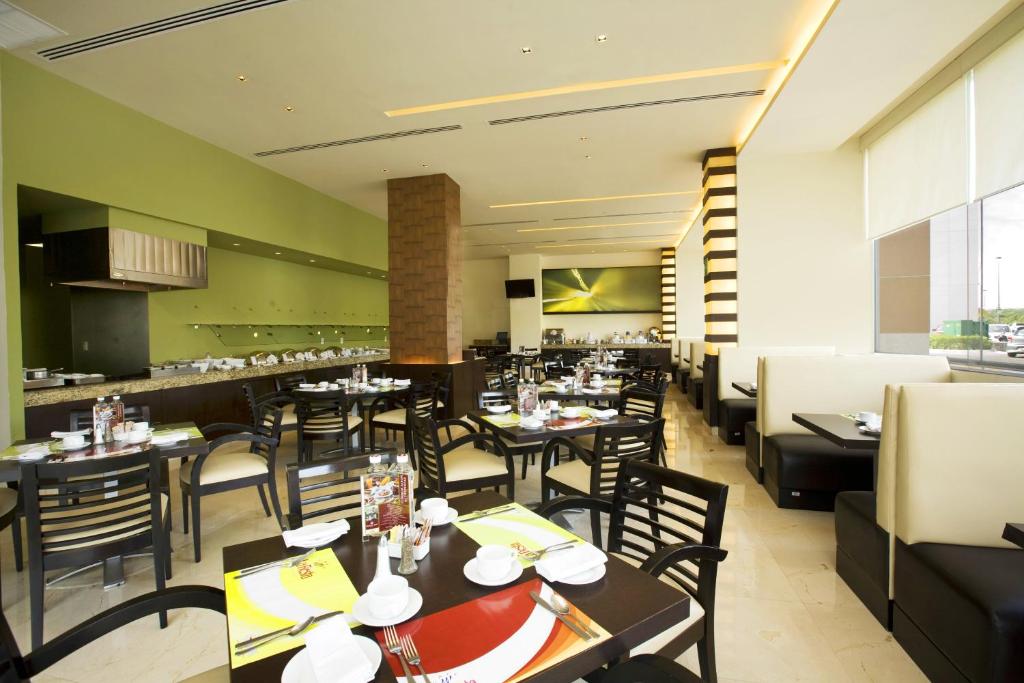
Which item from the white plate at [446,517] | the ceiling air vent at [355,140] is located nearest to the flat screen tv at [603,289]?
the ceiling air vent at [355,140]

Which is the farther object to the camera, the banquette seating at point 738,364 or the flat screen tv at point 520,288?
the flat screen tv at point 520,288

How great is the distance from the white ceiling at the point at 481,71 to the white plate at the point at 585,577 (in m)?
3.89

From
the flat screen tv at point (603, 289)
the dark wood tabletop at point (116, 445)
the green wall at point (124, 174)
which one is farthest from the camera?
the flat screen tv at point (603, 289)

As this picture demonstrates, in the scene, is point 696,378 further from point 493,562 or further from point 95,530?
point 95,530

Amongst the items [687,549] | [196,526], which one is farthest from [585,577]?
[196,526]

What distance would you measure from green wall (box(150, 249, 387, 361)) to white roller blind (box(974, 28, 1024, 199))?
9.02 meters

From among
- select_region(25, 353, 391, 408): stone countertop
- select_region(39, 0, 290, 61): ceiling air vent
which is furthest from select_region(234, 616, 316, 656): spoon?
select_region(25, 353, 391, 408): stone countertop

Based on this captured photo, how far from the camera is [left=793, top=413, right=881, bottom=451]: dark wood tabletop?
2.66 m

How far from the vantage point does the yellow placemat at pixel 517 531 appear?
1487 mm

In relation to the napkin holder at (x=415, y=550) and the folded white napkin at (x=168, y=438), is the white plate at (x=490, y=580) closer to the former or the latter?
the napkin holder at (x=415, y=550)

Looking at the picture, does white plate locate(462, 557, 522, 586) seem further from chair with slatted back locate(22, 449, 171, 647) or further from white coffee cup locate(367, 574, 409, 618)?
chair with slatted back locate(22, 449, 171, 647)

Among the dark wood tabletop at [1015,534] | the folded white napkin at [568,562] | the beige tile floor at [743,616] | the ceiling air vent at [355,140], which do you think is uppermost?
the ceiling air vent at [355,140]

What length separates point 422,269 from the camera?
7.49 m

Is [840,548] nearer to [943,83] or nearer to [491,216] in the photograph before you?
[943,83]
